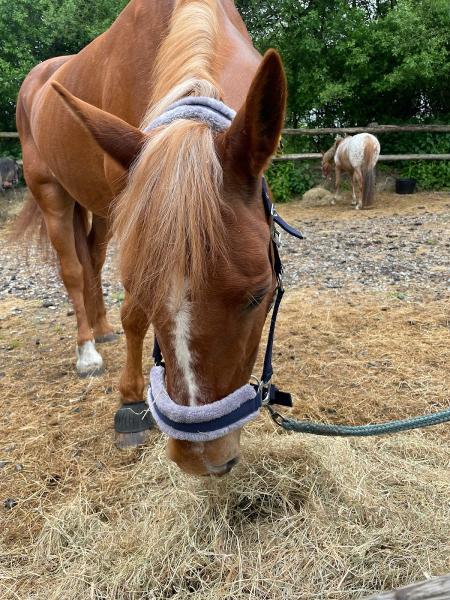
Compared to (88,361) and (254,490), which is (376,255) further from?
(254,490)

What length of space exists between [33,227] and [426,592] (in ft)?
12.4

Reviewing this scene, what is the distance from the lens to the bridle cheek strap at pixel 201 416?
127 cm

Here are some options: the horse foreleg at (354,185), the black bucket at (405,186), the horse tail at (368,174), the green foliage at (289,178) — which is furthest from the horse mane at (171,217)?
the black bucket at (405,186)

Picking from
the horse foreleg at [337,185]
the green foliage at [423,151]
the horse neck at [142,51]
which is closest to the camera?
the horse neck at [142,51]

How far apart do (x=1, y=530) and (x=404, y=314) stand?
11.4 feet

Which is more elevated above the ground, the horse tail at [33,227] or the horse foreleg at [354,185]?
the horse tail at [33,227]

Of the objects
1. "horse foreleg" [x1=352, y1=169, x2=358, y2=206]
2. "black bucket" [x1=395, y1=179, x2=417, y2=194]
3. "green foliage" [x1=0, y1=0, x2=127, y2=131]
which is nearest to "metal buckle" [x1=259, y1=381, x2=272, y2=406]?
"horse foreleg" [x1=352, y1=169, x2=358, y2=206]

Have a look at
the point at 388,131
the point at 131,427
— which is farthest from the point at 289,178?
the point at 131,427

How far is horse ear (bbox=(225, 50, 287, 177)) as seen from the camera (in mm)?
1112

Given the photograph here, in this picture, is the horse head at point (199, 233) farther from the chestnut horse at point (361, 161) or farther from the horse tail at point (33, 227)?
the chestnut horse at point (361, 161)

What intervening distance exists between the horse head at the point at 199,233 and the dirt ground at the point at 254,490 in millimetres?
488

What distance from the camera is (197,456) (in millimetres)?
1361

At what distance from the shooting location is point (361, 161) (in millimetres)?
9836

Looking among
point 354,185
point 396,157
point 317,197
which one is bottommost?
point 317,197
